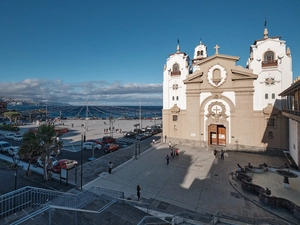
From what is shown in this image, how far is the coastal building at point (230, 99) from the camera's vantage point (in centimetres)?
2400

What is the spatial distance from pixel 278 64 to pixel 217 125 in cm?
1208

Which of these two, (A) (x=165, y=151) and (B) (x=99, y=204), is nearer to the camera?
(B) (x=99, y=204)

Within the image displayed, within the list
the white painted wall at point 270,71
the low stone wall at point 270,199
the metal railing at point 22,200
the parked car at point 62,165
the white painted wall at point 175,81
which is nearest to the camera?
the metal railing at point 22,200

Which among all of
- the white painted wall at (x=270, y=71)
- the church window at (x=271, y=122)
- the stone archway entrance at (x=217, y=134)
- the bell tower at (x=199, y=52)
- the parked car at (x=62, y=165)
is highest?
the bell tower at (x=199, y=52)

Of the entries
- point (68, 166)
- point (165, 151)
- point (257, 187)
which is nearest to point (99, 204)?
point (68, 166)

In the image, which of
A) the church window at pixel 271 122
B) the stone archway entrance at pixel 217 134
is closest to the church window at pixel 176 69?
the stone archway entrance at pixel 217 134

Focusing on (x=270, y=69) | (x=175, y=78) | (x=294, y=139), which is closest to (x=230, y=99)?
(x=270, y=69)

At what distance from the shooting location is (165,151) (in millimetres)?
26781

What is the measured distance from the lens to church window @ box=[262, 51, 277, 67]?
2400 centimetres

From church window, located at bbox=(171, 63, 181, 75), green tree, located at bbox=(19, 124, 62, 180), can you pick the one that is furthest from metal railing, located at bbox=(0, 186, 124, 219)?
church window, located at bbox=(171, 63, 181, 75)

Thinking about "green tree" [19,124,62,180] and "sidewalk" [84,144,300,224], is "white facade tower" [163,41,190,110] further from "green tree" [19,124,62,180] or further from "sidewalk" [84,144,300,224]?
"green tree" [19,124,62,180]

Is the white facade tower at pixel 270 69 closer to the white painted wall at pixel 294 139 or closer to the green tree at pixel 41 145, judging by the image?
the white painted wall at pixel 294 139

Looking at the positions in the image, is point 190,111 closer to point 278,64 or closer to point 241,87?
point 241,87

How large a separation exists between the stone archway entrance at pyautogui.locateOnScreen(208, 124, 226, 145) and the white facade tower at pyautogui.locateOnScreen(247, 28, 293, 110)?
5.97m
